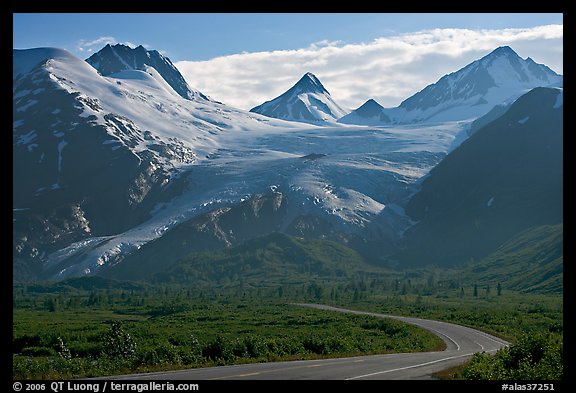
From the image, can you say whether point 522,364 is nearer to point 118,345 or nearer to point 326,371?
point 326,371

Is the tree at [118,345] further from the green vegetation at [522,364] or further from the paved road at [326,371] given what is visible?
the green vegetation at [522,364]

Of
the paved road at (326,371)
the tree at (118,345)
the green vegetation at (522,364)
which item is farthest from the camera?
the tree at (118,345)

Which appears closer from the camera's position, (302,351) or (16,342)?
(302,351)

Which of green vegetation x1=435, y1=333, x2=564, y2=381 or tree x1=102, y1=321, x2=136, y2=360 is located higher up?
green vegetation x1=435, y1=333, x2=564, y2=381

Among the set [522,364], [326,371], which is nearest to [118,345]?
[326,371]

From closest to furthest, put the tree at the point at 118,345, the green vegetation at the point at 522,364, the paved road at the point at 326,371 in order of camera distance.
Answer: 1. the green vegetation at the point at 522,364
2. the paved road at the point at 326,371
3. the tree at the point at 118,345

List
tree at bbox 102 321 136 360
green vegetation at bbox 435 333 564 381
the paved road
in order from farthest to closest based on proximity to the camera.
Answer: tree at bbox 102 321 136 360 < the paved road < green vegetation at bbox 435 333 564 381

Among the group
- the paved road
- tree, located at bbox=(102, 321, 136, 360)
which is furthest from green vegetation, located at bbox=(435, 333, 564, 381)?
tree, located at bbox=(102, 321, 136, 360)

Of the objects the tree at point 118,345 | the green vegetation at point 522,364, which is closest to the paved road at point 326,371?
the green vegetation at point 522,364

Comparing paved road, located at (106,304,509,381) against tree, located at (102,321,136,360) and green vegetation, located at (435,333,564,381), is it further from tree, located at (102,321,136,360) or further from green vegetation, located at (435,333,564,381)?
tree, located at (102,321,136,360)
